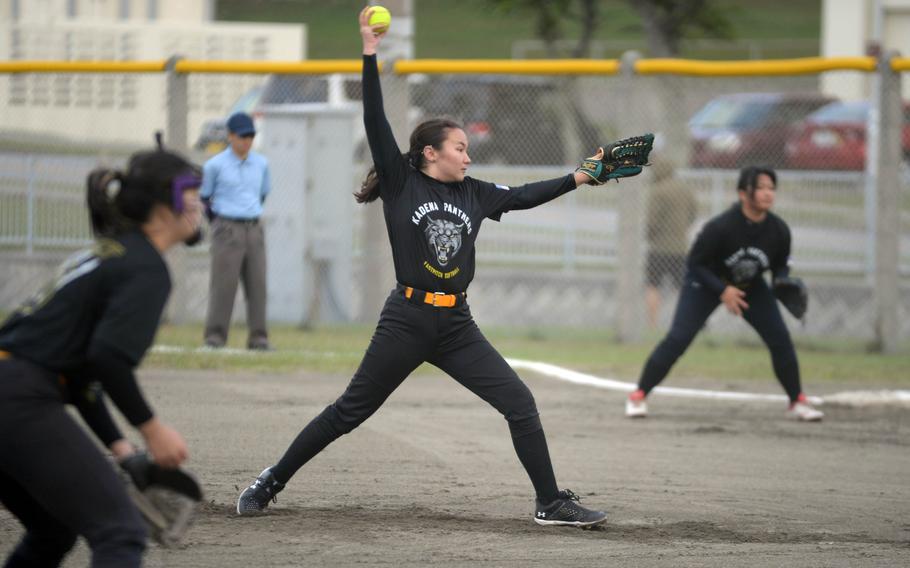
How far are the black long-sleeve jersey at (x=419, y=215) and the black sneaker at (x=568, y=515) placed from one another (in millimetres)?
1082

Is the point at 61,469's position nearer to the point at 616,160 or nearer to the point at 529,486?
the point at 616,160

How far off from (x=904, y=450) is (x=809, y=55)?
2903cm

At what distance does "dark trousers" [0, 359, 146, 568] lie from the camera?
3.71 metres

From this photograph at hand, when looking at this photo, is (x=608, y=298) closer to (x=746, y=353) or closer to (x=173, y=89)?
(x=746, y=353)

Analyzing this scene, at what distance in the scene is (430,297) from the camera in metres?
5.69

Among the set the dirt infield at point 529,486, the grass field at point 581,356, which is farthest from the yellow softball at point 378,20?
the grass field at point 581,356

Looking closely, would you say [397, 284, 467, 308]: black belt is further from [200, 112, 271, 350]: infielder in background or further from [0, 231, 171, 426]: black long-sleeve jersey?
[200, 112, 271, 350]: infielder in background

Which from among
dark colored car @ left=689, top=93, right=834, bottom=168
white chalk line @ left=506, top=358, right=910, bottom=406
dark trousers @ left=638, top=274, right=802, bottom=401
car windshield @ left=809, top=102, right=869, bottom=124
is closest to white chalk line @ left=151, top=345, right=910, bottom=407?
white chalk line @ left=506, top=358, right=910, bottom=406

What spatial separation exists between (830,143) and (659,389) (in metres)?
9.94

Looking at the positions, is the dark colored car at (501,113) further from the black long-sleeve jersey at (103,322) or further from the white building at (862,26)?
the white building at (862,26)

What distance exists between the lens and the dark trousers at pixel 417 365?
5.70 m

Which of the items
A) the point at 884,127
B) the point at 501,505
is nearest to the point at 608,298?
the point at 884,127

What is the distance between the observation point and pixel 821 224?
13609 mm

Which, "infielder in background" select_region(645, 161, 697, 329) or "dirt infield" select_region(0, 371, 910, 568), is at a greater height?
"infielder in background" select_region(645, 161, 697, 329)
